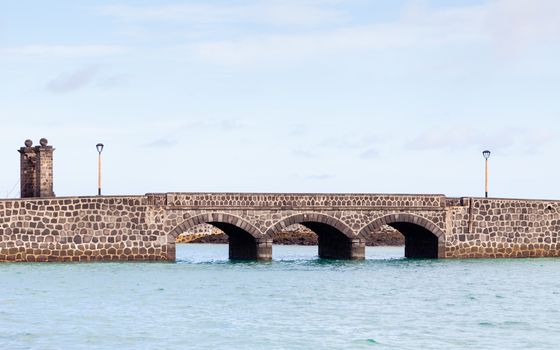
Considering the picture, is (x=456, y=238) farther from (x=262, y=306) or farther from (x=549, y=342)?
(x=549, y=342)

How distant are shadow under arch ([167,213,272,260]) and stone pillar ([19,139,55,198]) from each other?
18.5 feet

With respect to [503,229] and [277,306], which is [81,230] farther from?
[503,229]

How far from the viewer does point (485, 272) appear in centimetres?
4656

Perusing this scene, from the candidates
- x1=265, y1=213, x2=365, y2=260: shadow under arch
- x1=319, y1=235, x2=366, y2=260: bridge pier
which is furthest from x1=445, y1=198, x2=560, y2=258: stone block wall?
x1=265, y1=213, x2=365, y2=260: shadow under arch

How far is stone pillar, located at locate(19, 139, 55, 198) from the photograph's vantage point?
48.1 metres

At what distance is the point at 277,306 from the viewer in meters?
33.7

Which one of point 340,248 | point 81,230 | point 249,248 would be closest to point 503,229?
point 340,248

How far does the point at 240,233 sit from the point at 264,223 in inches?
117

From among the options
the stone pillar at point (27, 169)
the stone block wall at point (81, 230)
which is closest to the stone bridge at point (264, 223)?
the stone block wall at point (81, 230)

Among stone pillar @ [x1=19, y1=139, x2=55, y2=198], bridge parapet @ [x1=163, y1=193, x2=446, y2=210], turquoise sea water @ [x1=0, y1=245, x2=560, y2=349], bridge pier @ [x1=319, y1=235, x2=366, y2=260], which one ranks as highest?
stone pillar @ [x1=19, y1=139, x2=55, y2=198]

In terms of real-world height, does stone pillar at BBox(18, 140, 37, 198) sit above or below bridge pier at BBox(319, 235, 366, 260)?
above

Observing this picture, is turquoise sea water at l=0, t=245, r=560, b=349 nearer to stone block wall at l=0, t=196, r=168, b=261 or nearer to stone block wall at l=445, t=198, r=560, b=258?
stone block wall at l=0, t=196, r=168, b=261

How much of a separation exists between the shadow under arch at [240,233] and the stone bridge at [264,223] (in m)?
0.04

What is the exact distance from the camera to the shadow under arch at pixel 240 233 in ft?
156
